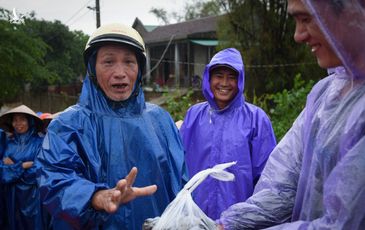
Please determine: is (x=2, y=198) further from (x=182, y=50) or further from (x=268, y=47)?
(x=182, y=50)

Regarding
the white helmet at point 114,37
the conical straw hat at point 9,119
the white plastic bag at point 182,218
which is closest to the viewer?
the white plastic bag at point 182,218

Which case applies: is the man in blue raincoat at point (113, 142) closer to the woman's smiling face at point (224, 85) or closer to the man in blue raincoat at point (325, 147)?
the man in blue raincoat at point (325, 147)

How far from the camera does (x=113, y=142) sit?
2.23 m

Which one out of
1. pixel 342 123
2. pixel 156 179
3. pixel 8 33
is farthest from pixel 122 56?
pixel 8 33

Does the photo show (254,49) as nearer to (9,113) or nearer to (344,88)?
(9,113)

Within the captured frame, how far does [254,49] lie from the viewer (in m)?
11.5

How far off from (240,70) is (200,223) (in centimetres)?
248

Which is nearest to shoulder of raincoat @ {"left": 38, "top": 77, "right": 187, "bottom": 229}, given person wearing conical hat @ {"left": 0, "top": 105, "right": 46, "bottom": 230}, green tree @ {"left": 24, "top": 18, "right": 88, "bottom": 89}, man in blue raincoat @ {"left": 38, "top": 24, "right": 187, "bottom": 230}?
man in blue raincoat @ {"left": 38, "top": 24, "right": 187, "bottom": 230}

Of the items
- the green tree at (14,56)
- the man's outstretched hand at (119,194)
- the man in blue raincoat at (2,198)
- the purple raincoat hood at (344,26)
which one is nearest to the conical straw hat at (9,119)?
the man in blue raincoat at (2,198)

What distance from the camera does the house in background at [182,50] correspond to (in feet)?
80.7

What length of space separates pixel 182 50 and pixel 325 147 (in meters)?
26.1

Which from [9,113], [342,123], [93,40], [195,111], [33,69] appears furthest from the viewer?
[33,69]

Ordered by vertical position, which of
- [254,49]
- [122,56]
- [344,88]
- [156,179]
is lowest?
[156,179]

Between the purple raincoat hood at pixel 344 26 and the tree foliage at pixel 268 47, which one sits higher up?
the tree foliage at pixel 268 47
